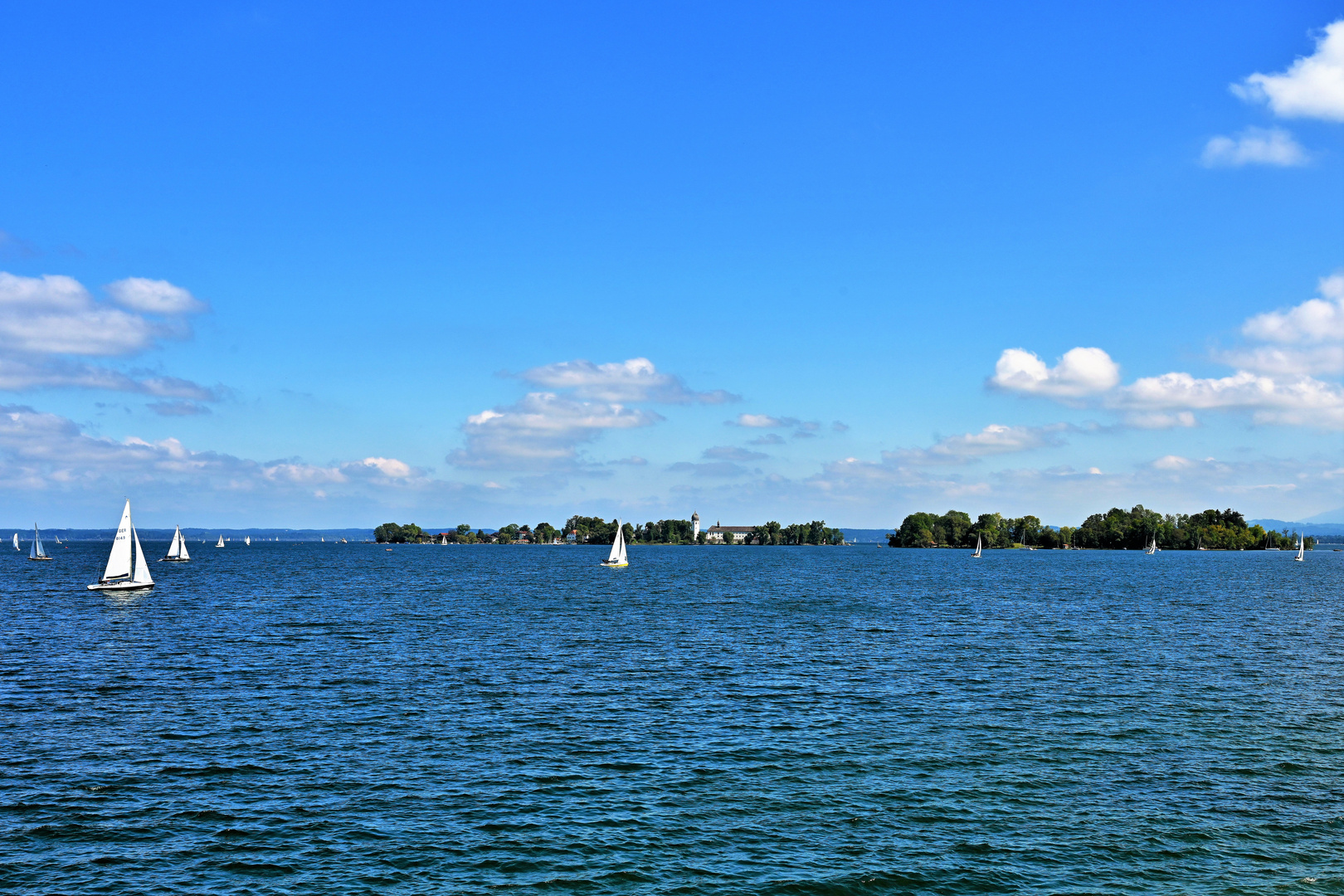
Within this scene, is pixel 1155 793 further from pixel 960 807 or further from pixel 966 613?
pixel 966 613

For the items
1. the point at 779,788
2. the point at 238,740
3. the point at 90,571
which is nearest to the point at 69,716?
the point at 238,740

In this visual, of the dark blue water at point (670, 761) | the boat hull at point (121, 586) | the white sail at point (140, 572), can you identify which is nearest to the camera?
the dark blue water at point (670, 761)

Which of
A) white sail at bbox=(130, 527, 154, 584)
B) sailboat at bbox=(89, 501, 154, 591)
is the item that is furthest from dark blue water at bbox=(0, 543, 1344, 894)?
white sail at bbox=(130, 527, 154, 584)

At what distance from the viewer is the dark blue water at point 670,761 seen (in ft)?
85.6

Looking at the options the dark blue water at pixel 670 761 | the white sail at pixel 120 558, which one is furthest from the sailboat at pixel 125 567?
the dark blue water at pixel 670 761

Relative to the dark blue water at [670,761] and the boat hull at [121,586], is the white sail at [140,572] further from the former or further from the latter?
the dark blue water at [670,761]

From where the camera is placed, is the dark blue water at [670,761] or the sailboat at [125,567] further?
the sailboat at [125,567]

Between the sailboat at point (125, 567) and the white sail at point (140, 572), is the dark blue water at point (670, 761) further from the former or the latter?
the white sail at point (140, 572)

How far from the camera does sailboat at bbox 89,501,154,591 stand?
113250 mm

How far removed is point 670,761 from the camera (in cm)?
3616

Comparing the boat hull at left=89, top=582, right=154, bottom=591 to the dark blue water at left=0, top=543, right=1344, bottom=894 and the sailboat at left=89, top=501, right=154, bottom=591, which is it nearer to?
the sailboat at left=89, top=501, right=154, bottom=591

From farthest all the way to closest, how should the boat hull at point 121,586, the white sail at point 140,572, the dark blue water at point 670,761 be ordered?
1. the white sail at point 140,572
2. the boat hull at point 121,586
3. the dark blue water at point 670,761

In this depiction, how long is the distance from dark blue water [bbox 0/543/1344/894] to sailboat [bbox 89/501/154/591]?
38.0 metres

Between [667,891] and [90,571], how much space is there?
19403cm
